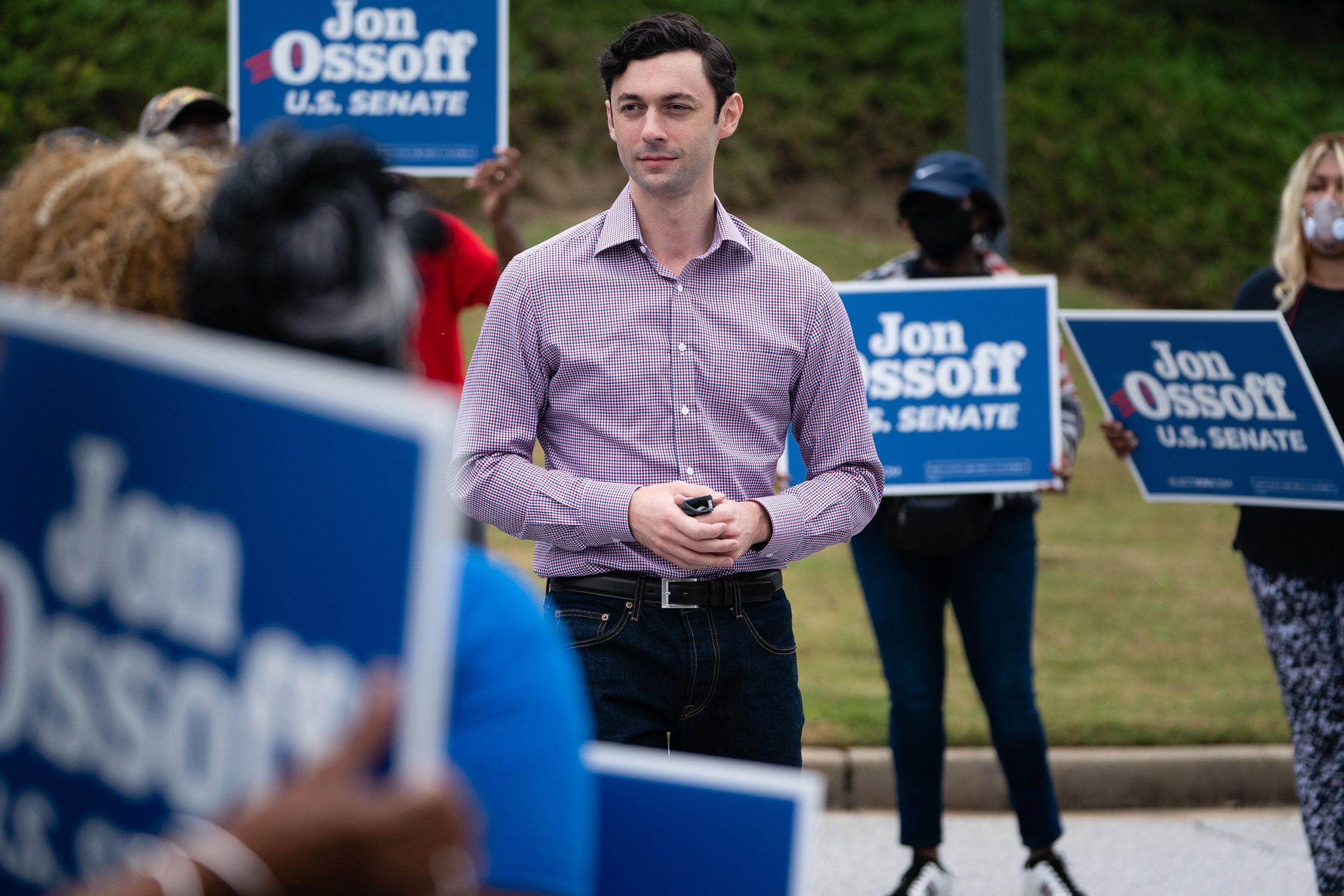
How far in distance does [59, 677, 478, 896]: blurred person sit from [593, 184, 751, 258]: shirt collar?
88.7 inches

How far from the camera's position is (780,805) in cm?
166

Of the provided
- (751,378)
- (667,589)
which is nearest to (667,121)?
(751,378)

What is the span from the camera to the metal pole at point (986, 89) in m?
7.39

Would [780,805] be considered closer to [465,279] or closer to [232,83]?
[465,279]

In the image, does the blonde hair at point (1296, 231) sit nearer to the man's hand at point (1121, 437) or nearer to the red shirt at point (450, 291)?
the man's hand at point (1121, 437)

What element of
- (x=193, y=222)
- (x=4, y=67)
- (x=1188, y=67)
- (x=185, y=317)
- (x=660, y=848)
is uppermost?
(x=1188, y=67)

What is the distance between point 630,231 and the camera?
3.33 meters

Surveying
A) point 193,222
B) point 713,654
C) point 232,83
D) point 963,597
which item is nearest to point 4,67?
point 232,83

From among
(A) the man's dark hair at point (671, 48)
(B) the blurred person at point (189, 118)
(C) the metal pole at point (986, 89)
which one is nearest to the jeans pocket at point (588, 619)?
(A) the man's dark hair at point (671, 48)

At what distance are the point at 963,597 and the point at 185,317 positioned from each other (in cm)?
363

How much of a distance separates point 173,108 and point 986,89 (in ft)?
13.0

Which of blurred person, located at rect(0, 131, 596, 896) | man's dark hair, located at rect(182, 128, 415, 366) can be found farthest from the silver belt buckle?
man's dark hair, located at rect(182, 128, 415, 366)

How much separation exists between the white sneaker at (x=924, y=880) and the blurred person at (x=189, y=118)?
9.83ft

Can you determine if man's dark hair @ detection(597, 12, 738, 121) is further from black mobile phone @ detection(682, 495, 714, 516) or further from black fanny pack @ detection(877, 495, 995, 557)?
black fanny pack @ detection(877, 495, 995, 557)
